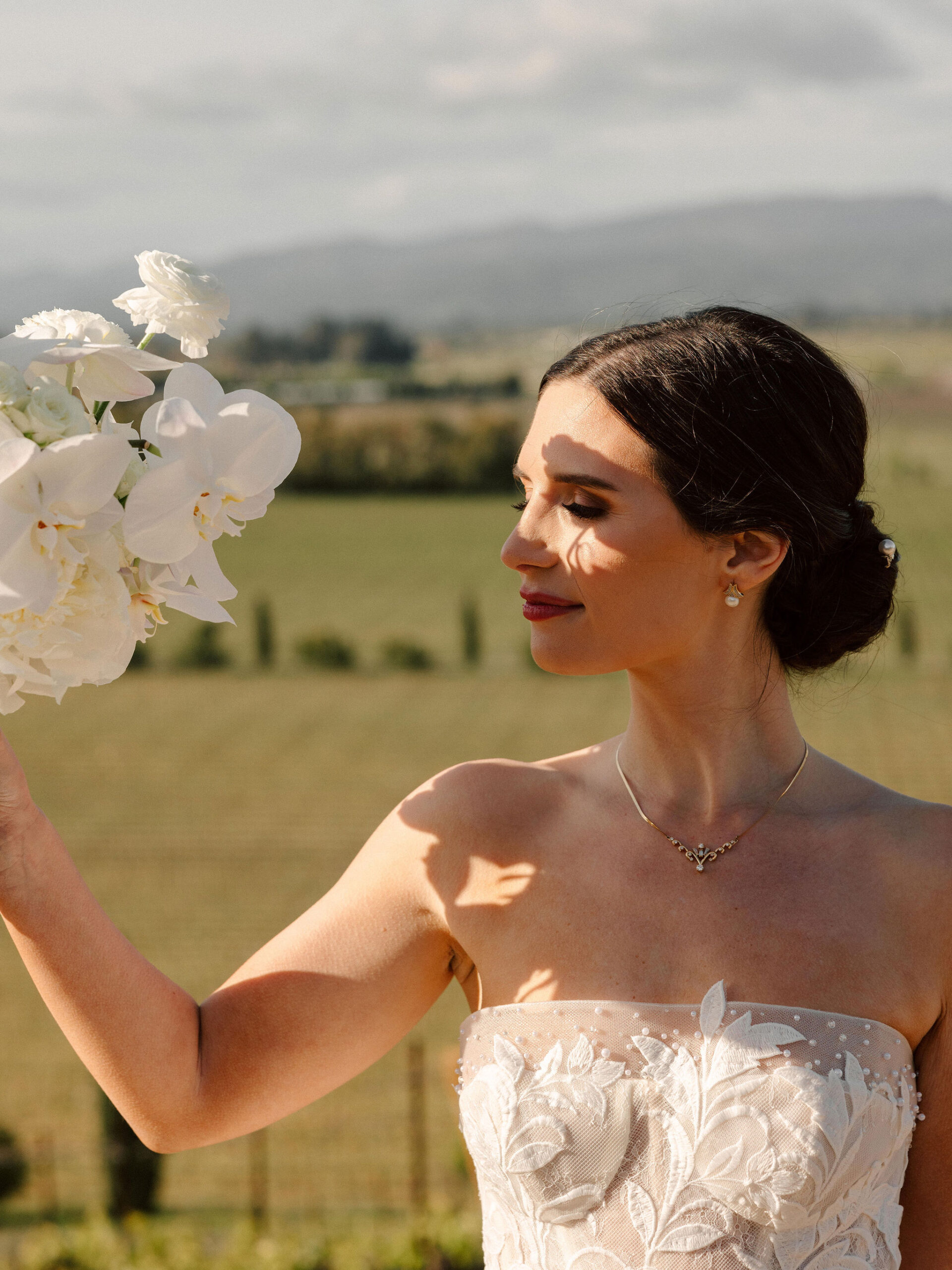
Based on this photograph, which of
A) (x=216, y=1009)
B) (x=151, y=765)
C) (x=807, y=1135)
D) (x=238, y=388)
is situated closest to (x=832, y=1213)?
(x=807, y=1135)

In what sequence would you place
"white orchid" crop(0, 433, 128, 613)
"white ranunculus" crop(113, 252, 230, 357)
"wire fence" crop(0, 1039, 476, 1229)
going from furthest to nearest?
"wire fence" crop(0, 1039, 476, 1229) → "white ranunculus" crop(113, 252, 230, 357) → "white orchid" crop(0, 433, 128, 613)

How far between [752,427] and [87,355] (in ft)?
3.91

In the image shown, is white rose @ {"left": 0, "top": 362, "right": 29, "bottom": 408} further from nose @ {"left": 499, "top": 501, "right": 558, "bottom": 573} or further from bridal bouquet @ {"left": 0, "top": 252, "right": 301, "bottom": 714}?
nose @ {"left": 499, "top": 501, "right": 558, "bottom": 573}

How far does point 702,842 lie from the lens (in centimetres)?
237

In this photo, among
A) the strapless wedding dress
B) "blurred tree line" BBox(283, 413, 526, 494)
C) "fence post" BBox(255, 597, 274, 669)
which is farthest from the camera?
"blurred tree line" BBox(283, 413, 526, 494)

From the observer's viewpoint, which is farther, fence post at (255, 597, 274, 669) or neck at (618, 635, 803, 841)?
fence post at (255, 597, 274, 669)

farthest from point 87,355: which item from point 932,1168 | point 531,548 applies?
point 932,1168

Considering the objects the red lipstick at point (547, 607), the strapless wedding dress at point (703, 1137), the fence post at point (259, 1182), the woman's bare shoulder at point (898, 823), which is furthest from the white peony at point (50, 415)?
the fence post at point (259, 1182)

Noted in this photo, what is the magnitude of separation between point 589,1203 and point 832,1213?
1.35 ft

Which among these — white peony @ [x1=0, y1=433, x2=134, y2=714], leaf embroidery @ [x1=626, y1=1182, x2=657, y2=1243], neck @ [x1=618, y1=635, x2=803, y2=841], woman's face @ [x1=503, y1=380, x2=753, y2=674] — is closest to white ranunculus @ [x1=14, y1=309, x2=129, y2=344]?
white peony @ [x1=0, y1=433, x2=134, y2=714]

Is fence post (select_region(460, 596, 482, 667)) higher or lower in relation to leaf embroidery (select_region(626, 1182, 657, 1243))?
lower

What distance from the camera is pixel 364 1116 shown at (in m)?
15.2

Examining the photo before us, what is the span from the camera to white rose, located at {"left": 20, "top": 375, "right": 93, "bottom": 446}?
1530 millimetres

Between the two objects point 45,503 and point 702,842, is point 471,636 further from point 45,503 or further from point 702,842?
point 45,503
